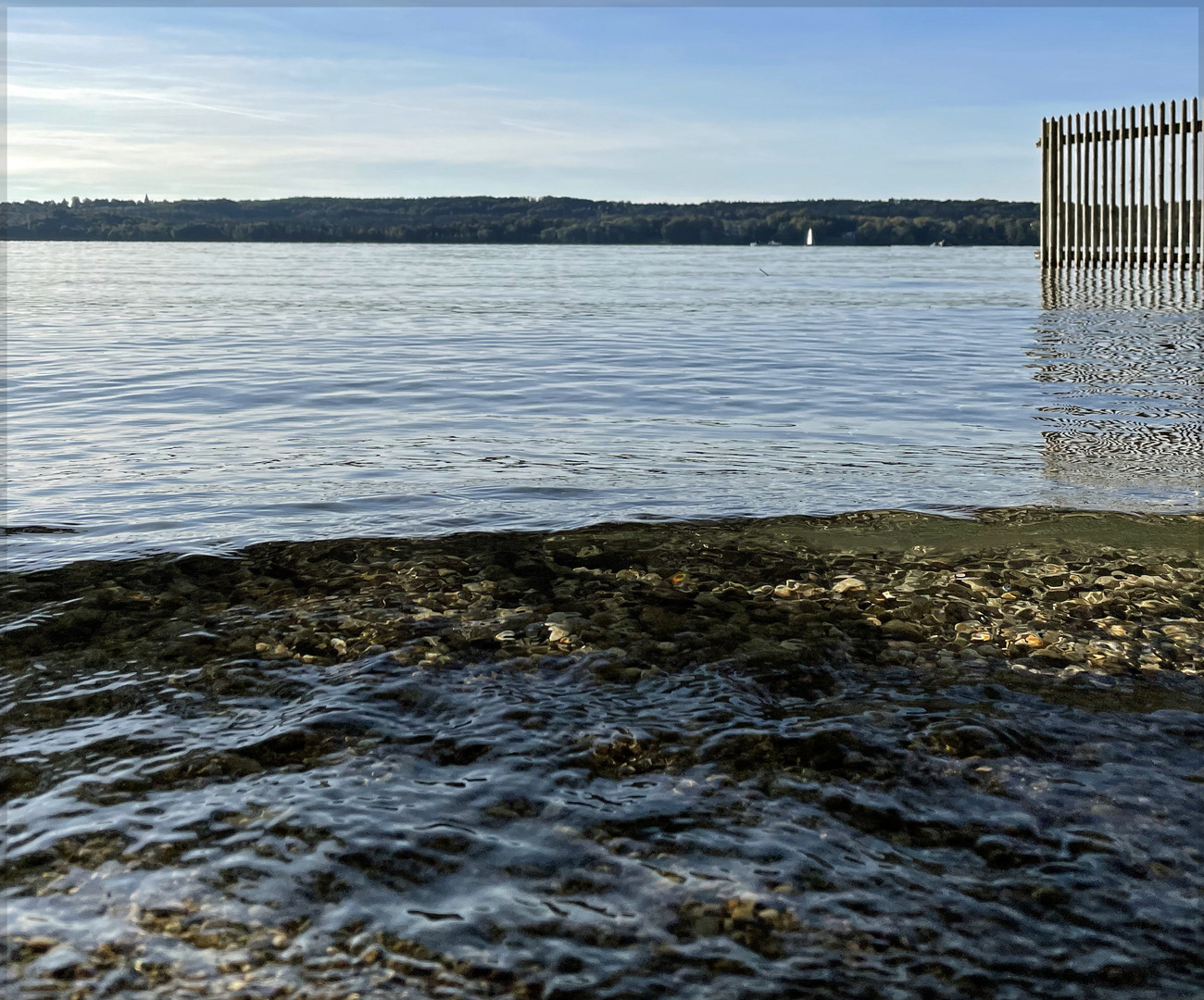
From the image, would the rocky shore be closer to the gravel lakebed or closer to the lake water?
the gravel lakebed

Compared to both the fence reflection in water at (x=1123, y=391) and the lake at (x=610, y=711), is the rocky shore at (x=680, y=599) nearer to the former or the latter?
the lake at (x=610, y=711)

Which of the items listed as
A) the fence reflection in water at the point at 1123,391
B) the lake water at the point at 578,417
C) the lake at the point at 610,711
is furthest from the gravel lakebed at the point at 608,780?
the fence reflection in water at the point at 1123,391

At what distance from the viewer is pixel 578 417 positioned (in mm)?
9750

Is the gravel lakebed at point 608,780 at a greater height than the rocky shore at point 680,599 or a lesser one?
lesser

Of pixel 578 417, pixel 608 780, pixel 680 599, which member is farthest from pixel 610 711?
pixel 578 417

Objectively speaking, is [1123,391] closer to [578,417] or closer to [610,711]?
[578,417]

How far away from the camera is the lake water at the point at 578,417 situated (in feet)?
20.3

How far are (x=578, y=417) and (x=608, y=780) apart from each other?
6.96m

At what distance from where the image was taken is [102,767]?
304cm

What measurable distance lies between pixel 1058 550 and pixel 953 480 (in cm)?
157

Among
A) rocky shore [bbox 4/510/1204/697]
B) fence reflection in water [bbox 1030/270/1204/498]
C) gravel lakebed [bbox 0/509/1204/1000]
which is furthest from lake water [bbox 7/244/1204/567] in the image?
gravel lakebed [bbox 0/509/1204/1000]

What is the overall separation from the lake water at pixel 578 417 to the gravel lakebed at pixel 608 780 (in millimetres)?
1283

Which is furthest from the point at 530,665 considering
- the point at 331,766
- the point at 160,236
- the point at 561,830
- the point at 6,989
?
the point at 160,236

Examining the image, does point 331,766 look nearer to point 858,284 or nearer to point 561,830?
point 561,830
